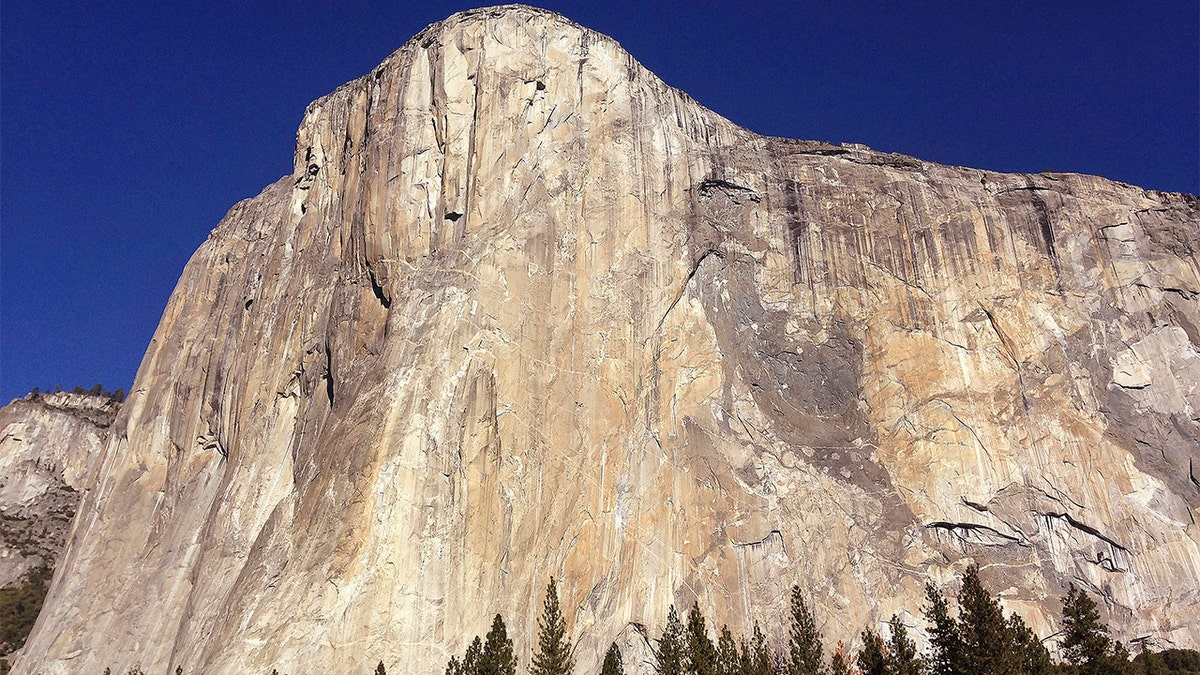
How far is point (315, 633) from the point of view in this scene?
3052 centimetres

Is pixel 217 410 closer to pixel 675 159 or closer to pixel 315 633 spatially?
pixel 315 633

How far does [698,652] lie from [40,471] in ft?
232

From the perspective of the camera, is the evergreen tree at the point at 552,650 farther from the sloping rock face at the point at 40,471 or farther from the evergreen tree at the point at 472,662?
the sloping rock face at the point at 40,471

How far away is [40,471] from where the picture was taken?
78.6 metres

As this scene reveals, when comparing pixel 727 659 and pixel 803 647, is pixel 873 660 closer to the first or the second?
pixel 803 647

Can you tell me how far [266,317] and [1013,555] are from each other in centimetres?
3814

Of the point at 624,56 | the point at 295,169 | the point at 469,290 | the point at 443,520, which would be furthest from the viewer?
the point at 295,169

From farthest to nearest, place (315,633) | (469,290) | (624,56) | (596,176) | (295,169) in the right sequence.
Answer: (295,169) < (624,56) < (596,176) < (469,290) < (315,633)

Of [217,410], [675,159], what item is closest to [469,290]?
[675,159]

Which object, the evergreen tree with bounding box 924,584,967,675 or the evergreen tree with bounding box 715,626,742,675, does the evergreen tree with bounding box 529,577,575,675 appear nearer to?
the evergreen tree with bounding box 715,626,742,675

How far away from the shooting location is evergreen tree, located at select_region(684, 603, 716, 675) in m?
29.2

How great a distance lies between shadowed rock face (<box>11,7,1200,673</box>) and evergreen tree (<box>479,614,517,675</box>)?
4.22 meters

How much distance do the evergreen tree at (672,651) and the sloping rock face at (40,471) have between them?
194 feet

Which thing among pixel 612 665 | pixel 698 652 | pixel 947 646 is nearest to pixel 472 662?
pixel 612 665
